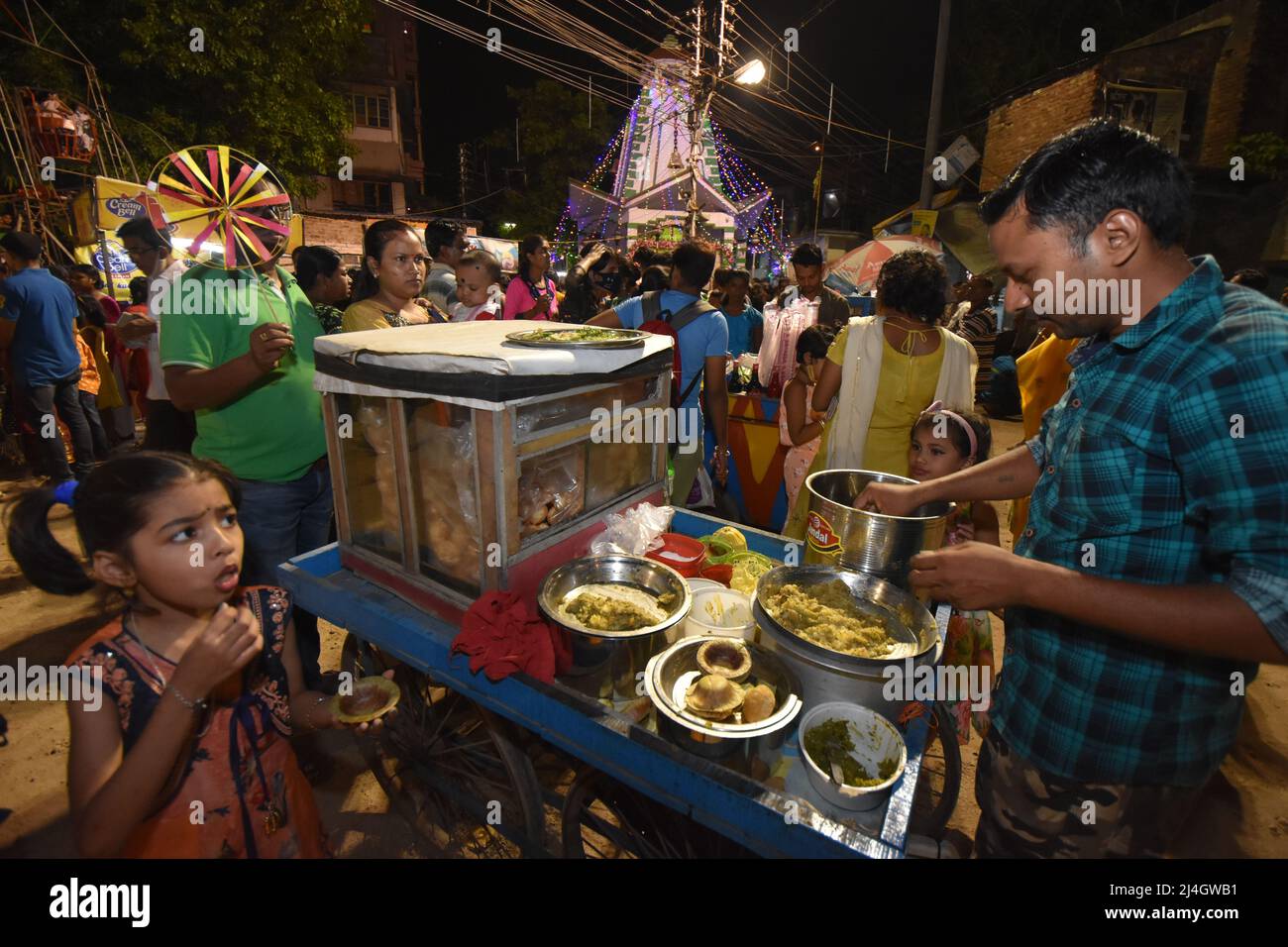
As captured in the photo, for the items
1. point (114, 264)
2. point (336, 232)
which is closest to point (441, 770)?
point (114, 264)

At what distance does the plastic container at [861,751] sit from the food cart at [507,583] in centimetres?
5

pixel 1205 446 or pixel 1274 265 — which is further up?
pixel 1274 265

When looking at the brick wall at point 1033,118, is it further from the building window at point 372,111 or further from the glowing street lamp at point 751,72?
the building window at point 372,111

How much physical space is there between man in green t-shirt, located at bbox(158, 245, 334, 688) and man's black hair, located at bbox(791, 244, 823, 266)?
476cm

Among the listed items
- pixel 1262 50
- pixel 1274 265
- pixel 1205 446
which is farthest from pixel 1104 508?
pixel 1262 50

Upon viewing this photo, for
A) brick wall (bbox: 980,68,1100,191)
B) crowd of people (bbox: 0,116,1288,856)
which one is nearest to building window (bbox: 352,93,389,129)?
brick wall (bbox: 980,68,1100,191)

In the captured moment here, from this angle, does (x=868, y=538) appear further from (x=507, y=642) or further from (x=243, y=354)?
(x=243, y=354)

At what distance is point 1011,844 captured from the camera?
1765mm

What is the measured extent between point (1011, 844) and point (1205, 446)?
128 centimetres

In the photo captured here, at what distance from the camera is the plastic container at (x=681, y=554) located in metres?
Result: 2.47

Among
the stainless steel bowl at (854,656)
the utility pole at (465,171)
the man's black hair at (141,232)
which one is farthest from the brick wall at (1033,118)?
the utility pole at (465,171)

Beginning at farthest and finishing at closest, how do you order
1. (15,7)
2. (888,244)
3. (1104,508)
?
(15,7) < (888,244) < (1104,508)

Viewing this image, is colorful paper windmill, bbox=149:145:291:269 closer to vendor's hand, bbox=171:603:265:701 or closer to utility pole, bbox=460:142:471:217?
vendor's hand, bbox=171:603:265:701
